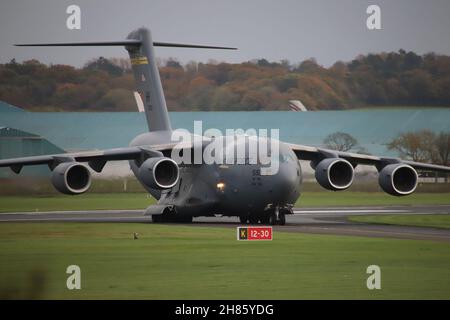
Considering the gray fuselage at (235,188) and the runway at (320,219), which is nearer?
the runway at (320,219)

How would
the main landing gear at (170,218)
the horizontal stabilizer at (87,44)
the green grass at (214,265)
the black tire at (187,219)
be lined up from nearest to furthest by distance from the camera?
the green grass at (214,265) → the main landing gear at (170,218) → the black tire at (187,219) → the horizontal stabilizer at (87,44)

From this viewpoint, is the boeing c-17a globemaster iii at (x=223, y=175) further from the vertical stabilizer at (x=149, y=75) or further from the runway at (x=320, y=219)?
the vertical stabilizer at (x=149, y=75)

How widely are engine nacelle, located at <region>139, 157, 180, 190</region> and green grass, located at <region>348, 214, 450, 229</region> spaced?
587cm

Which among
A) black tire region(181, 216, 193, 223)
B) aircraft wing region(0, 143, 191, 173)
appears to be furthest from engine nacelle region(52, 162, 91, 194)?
black tire region(181, 216, 193, 223)

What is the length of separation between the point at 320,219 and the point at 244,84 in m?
20.5

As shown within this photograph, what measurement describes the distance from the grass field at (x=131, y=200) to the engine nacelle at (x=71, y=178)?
27.5ft

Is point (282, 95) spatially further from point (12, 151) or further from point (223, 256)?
point (223, 256)

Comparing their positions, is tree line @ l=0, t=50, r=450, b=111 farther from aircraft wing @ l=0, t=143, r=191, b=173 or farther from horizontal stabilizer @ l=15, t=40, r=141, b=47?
aircraft wing @ l=0, t=143, r=191, b=173

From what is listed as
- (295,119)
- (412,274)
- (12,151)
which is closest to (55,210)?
(12,151)

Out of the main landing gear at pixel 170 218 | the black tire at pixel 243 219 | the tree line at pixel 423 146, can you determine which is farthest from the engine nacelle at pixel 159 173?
the tree line at pixel 423 146

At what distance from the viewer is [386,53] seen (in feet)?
166

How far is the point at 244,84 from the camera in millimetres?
53562

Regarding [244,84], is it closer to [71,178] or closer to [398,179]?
[398,179]

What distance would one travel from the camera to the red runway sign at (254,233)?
25641mm
